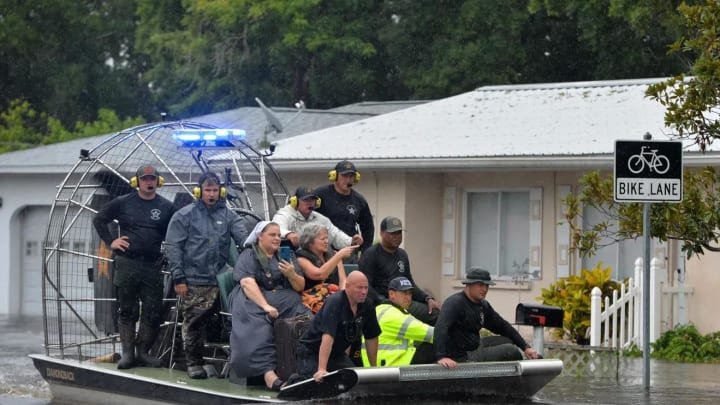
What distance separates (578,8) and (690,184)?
20942mm

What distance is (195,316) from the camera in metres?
12.7

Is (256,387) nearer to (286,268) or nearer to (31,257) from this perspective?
(286,268)

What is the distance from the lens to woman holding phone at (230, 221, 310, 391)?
38.6 feet

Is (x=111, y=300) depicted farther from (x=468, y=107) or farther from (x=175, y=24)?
(x=175, y=24)

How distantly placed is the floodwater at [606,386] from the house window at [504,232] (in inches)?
201

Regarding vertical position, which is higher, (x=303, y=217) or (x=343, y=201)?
(x=343, y=201)

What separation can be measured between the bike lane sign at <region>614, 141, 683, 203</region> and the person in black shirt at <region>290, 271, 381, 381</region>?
10.0 ft

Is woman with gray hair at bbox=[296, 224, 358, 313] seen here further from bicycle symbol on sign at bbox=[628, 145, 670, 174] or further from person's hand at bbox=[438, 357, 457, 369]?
bicycle symbol on sign at bbox=[628, 145, 670, 174]

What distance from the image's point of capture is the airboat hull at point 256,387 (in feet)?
35.4

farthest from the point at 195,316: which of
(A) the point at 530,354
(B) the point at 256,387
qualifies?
(A) the point at 530,354

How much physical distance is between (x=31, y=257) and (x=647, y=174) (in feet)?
63.4

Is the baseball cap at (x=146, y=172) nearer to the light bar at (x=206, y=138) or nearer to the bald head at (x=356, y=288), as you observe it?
the light bar at (x=206, y=138)

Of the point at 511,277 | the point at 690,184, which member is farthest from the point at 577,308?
the point at 690,184

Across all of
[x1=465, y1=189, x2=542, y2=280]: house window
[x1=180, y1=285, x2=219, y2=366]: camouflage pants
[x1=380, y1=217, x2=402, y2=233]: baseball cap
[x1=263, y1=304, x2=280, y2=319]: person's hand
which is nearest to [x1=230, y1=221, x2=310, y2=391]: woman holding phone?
Result: [x1=263, y1=304, x2=280, y2=319]: person's hand
